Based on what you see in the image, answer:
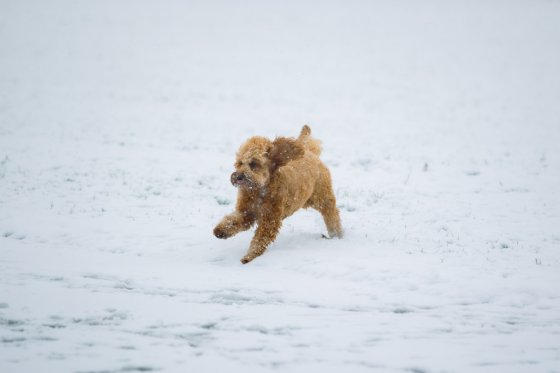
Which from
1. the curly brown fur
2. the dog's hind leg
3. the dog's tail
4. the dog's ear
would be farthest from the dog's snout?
the dog's tail

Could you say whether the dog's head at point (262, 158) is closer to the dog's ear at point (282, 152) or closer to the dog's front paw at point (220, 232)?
the dog's ear at point (282, 152)

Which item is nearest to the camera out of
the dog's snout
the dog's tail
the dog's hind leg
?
the dog's snout

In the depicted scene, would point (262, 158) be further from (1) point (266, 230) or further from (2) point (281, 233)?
(2) point (281, 233)

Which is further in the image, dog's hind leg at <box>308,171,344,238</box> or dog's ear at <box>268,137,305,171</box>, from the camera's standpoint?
dog's hind leg at <box>308,171,344,238</box>

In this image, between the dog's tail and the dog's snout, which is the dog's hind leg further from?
the dog's snout

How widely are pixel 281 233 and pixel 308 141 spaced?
1.48m

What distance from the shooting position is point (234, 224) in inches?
233

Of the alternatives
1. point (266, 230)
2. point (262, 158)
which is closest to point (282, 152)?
point (262, 158)

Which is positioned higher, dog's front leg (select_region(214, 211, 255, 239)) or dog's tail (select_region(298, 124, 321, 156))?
dog's tail (select_region(298, 124, 321, 156))

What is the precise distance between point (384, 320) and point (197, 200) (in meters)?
5.09

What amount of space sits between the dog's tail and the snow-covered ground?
1230mm

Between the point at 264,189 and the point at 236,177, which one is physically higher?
the point at 236,177

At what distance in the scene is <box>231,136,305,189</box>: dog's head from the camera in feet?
18.4

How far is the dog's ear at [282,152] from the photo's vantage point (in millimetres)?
5906
